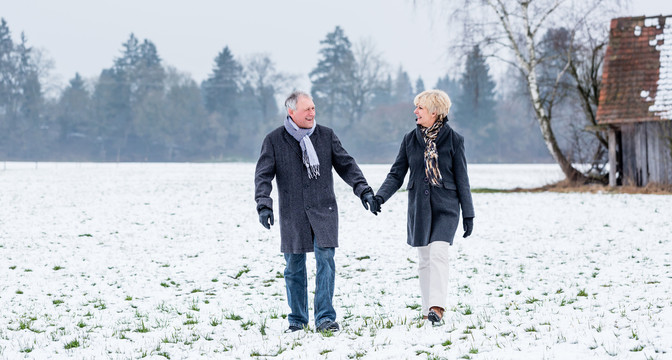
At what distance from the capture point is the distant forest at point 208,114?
239 feet

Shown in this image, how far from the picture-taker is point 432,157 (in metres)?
5.75

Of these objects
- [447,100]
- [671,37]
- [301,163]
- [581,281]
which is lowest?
[581,281]

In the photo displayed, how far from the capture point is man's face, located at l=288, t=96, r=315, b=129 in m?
5.62

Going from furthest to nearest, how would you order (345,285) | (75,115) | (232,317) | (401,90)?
(401,90) → (75,115) → (345,285) → (232,317)

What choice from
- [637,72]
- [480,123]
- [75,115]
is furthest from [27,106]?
[637,72]

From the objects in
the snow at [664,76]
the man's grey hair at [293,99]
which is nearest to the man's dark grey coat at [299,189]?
the man's grey hair at [293,99]

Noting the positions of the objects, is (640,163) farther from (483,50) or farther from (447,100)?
(447,100)

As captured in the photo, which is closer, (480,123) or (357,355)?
(357,355)

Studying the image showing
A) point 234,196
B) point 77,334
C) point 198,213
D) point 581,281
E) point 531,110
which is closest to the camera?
point 77,334

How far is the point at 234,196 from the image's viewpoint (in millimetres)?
22344

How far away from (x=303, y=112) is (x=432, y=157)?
1200 millimetres

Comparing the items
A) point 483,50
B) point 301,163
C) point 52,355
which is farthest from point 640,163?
point 52,355

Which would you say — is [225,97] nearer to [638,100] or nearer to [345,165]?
[638,100]

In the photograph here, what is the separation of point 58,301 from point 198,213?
9.44m
